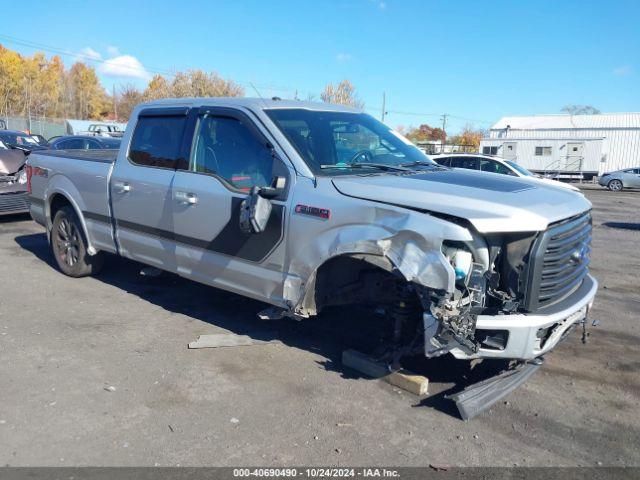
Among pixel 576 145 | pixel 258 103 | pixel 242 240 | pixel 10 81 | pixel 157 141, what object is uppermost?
pixel 10 81

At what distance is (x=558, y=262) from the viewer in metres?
3.68

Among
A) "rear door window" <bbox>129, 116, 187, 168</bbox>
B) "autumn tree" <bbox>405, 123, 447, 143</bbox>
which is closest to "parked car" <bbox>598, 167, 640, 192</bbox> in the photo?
"rear door window" <bbox>129, 116, 187, 168</bbox>

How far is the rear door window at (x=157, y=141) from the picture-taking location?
17.2ft

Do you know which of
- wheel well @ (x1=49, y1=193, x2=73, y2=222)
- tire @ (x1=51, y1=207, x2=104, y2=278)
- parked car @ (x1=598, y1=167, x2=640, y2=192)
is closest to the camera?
tire @ (x1=51, y1=207, x2=104, y2=278)

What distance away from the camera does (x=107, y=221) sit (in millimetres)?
5980

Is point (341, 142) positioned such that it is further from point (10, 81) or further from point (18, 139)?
point (10, 81)

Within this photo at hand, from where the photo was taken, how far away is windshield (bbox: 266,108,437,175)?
4414 mm

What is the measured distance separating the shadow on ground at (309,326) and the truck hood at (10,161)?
4387 millimetres

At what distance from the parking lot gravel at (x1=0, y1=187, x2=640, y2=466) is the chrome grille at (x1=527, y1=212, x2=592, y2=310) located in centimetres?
85

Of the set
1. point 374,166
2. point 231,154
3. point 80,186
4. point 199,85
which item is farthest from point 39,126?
point 374,166

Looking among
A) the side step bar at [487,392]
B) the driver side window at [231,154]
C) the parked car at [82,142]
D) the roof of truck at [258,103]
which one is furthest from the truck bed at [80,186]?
the parked car at [82,142]

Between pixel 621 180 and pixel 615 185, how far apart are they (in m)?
0.42

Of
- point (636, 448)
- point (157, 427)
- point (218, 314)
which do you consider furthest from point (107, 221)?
point (636, 448)

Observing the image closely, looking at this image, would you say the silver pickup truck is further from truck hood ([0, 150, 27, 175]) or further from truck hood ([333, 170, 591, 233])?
truck hood ([0, 150, 27, 175])
